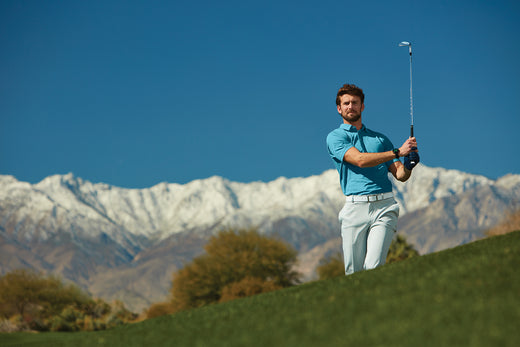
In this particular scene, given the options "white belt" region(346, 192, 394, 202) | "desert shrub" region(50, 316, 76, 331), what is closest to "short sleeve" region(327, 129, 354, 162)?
"white belt" region(346, 192, 394, 202)

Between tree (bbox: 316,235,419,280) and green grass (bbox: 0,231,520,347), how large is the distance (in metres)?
61.6

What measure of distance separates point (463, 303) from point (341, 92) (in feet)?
13.4

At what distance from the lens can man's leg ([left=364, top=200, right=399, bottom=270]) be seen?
296 inches

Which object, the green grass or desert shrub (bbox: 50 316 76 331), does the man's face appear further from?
desert shrub (bbox: 50 316 76 331)

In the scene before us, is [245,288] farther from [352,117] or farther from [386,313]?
[386,313]

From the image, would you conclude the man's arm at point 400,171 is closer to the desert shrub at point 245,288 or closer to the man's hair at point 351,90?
the man's hair at point 351,90

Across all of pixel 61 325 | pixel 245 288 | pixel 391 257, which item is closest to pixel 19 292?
pixel 245 288

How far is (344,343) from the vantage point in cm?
403

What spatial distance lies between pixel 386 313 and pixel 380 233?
301 centimetres

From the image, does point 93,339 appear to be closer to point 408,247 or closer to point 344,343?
point 344,343

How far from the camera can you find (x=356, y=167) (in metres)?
7.71

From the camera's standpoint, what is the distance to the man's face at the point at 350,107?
799 cm

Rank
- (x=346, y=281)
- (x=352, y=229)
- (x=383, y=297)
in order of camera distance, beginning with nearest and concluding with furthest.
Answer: (x=383, y=297) < (x=346, y=281) < (x=352, y=229)

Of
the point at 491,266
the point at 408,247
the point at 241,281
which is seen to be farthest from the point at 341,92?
the point at 408,247
